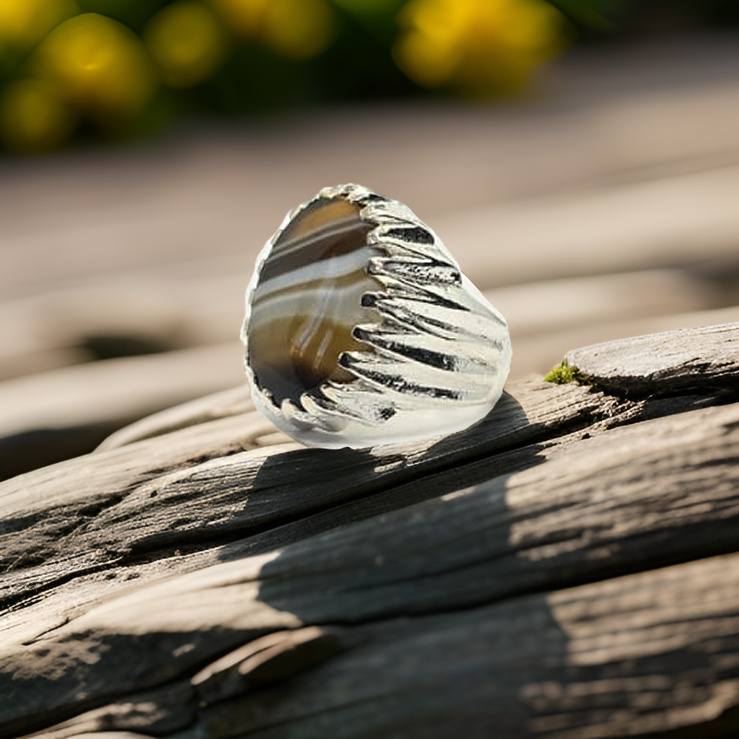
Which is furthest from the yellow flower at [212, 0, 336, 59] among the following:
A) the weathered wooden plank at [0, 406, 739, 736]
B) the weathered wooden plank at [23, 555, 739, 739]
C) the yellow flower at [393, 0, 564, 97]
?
the weathered wooden plank at [23, 555, 739, 739]

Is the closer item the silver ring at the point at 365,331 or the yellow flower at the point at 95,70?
the silver ring at the point at 365,331

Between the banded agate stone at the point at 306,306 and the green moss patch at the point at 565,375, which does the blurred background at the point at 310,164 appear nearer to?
the green moss patch at the point at 565,375

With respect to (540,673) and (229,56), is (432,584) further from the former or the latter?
(229,56)

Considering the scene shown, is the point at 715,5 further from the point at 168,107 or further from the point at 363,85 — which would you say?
the point at 168,107

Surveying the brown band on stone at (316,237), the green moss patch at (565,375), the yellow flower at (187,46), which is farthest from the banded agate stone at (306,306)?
the yellow flower at (187,46)

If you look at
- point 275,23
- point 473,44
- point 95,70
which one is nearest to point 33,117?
point 95,70

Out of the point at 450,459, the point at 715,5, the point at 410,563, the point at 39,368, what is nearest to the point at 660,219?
the point at 39,368
